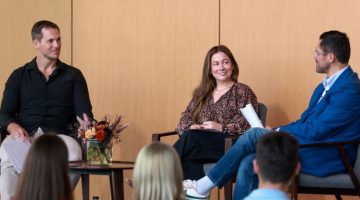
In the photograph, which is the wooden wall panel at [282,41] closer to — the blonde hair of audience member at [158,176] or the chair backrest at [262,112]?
the chair backrest at [262,112]

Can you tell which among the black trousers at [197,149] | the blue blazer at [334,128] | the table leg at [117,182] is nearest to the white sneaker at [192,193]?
→ the black trousers at [197,149]

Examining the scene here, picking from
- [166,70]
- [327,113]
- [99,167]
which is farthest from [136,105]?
[327,113]

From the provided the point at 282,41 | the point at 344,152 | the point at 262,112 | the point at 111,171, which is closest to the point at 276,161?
the point at 344,152

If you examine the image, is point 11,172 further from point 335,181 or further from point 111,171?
point 335,181

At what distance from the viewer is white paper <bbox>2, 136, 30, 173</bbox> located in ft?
18.9

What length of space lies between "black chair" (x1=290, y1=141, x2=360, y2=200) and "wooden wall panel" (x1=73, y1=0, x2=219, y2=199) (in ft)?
6.85

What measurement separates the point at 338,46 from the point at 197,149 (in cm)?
119

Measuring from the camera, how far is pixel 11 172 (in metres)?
5.76

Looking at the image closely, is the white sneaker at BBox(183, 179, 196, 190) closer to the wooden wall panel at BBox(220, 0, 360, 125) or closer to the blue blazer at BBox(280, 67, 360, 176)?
the blue blazer at BBox(280, 67, 360, 176)

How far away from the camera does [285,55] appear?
20.5 feet

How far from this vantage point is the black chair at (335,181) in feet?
15.7

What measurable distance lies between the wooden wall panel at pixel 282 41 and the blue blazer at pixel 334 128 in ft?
3.13

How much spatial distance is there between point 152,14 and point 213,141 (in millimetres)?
1886

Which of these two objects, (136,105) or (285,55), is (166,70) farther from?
(285,55)
